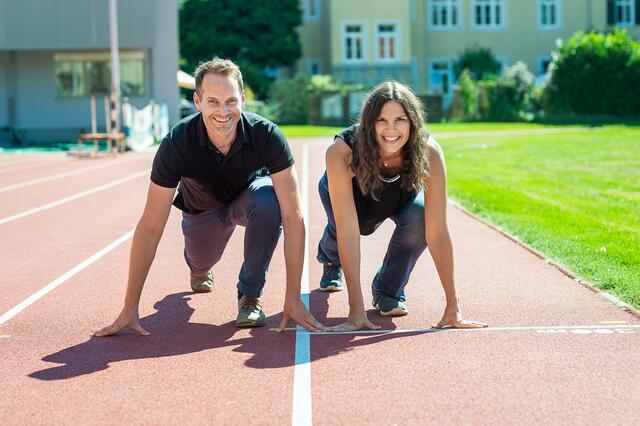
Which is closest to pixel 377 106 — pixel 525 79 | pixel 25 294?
pixel 25 294

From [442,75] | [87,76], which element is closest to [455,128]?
[87,76]

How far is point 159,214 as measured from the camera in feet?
20.5

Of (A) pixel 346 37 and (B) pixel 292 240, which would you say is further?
(A) pixel 346 37

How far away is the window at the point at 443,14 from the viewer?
5594 centimetres

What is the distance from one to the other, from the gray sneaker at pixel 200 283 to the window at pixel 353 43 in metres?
45.9

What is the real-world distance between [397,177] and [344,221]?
495mm

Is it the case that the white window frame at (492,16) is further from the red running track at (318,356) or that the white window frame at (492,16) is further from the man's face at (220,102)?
the man's face at (220,102)

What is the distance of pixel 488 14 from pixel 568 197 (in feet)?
143

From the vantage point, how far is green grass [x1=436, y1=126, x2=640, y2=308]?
8.86 metres

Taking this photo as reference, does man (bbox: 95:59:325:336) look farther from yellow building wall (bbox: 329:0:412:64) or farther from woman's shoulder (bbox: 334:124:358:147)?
yellow building wall (bbox: 329:0:412:64)

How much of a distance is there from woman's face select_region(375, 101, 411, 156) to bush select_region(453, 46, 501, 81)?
157 feet

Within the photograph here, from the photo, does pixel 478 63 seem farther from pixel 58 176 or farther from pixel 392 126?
pixel 392 126

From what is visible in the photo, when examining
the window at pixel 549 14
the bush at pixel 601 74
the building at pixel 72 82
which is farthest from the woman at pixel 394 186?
the window at pixel 549 14

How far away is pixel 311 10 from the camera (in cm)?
5638
